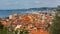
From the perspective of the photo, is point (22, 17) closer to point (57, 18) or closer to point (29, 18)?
point (29, 18)

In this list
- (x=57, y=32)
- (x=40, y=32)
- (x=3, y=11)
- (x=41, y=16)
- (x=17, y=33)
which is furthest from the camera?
(x=41, y=16)

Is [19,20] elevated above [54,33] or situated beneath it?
situated beneath

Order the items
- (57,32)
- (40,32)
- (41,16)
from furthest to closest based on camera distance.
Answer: (41,16) < (40,32) < (57,32)

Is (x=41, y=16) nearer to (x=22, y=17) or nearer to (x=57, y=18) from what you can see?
(x=22, y=17)

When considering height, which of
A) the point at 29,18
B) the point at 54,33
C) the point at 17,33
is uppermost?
the point at 17,33

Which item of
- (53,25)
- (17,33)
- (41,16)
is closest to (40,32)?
(41,16)

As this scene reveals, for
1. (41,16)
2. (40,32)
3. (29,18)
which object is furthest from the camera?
(29,18)

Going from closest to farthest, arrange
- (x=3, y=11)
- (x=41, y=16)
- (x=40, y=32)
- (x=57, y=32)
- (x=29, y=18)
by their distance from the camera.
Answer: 1. (x=57, y=32)
2. (x=3, y=11)
3. (x=40, y=32)
4. (x=41, y=16)
5. (x=29, y=18)

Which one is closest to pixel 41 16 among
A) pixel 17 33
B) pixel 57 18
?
pixel 57 18

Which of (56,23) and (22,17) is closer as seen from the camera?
(56,23)
